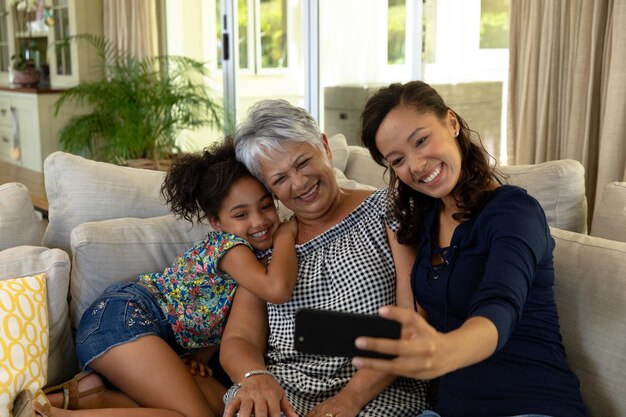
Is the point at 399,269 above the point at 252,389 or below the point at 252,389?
above

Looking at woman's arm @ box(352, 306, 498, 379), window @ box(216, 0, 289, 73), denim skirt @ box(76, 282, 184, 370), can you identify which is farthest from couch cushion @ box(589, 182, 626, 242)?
window @ box(216, 0, 289, 73)

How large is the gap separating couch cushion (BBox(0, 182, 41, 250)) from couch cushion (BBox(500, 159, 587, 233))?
126cm

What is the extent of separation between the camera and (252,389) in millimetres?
1480

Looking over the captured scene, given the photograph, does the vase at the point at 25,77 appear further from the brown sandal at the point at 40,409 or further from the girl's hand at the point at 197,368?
the brown sandal at the point at 40,409

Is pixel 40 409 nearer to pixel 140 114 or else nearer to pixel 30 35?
pixel 140 114

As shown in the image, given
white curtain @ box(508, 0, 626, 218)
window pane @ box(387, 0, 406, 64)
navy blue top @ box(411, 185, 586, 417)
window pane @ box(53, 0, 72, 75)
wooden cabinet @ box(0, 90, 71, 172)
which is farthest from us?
window pane @ box(53, 0, 72, 75)

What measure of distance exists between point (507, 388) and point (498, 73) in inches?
138

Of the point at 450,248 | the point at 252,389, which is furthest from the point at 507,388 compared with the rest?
the point at 252,389

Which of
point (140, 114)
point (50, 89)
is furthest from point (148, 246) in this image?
point (50, 89)

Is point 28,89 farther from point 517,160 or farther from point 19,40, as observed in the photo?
point 517,160

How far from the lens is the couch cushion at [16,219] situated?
1.77 metres

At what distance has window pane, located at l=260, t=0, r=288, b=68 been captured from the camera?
5.50 m

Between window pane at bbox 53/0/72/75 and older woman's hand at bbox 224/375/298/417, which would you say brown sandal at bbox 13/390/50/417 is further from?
window pane at bbox 53/0/72/75

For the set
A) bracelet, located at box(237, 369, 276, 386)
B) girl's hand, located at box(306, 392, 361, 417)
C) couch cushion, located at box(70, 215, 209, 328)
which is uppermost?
couch cushion, located at box(70, 215, 209, 328)
